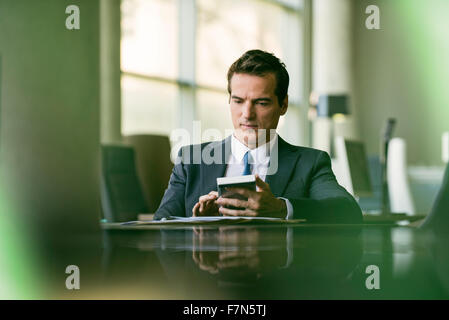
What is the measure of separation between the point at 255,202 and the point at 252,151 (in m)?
0.34

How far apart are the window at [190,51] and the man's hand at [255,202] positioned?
3835 millimetres

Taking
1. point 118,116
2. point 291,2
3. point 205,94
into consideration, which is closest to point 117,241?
point 118,116

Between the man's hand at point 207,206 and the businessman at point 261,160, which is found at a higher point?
the businessman at point 261,160

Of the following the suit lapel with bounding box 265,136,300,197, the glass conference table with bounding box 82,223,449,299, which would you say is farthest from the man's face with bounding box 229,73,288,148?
the glass conference table with bounding box 82,223,449,299

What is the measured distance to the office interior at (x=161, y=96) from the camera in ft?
1.92

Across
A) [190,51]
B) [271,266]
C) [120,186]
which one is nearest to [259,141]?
[271,266]

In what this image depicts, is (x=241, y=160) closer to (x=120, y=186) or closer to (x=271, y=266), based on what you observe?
(x=271, y=266)

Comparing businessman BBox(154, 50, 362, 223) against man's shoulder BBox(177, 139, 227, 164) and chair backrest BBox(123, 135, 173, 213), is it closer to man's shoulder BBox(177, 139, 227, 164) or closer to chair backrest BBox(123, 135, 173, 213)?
man's shoulder BBox(177, 139, 227, 164)

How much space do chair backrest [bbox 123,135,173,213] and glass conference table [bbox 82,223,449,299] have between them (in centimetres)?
278

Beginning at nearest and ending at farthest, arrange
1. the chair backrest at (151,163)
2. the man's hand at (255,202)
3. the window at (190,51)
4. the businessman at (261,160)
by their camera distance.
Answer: the man's hand at (255,202), the businessman at (261,160), the chair backrest at (151,163), the window at (190,51)

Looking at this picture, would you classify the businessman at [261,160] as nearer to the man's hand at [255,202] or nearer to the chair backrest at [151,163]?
the man's hand at [255,202]

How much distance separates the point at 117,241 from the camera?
906 millimetres

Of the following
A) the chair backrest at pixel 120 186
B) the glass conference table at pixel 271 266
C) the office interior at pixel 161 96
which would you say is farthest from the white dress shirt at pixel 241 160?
the chair backrest at pixel 120 186
